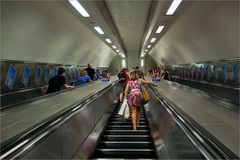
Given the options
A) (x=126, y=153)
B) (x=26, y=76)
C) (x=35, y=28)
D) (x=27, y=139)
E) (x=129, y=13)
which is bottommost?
(x=126, y=153)

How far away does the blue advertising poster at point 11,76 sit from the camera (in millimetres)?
6127

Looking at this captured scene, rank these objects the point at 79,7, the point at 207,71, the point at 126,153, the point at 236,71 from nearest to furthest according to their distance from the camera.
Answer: the point at 126,153 < the point at 79,7 < the point at 236,71 < the point at 207,71

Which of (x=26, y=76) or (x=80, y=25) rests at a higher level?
(x=80, y=25)

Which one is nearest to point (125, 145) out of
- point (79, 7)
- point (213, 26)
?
point (79, 7)

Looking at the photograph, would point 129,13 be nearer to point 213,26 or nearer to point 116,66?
point 213,26

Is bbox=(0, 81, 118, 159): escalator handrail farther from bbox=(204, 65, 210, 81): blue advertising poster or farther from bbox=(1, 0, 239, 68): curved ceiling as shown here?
bbox=(204, 65, 210, 81): blue advertising poster

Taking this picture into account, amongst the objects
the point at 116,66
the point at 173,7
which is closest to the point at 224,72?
the point at 173,7

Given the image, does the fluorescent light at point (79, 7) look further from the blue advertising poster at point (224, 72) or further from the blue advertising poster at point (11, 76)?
the blue advertising poster at point (224, 72)

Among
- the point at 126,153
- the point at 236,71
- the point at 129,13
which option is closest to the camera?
the point at 126,153

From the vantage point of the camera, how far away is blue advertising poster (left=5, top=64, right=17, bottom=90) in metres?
6.13

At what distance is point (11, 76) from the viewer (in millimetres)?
6301

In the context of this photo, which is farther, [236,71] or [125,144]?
[236,71]

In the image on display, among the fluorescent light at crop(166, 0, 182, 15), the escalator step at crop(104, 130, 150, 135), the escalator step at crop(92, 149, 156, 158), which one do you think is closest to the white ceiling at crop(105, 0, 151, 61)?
the fluorescent light at crop(166, 0, 182, 15)

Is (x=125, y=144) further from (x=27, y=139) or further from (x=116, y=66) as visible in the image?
(x=116, y=66)
